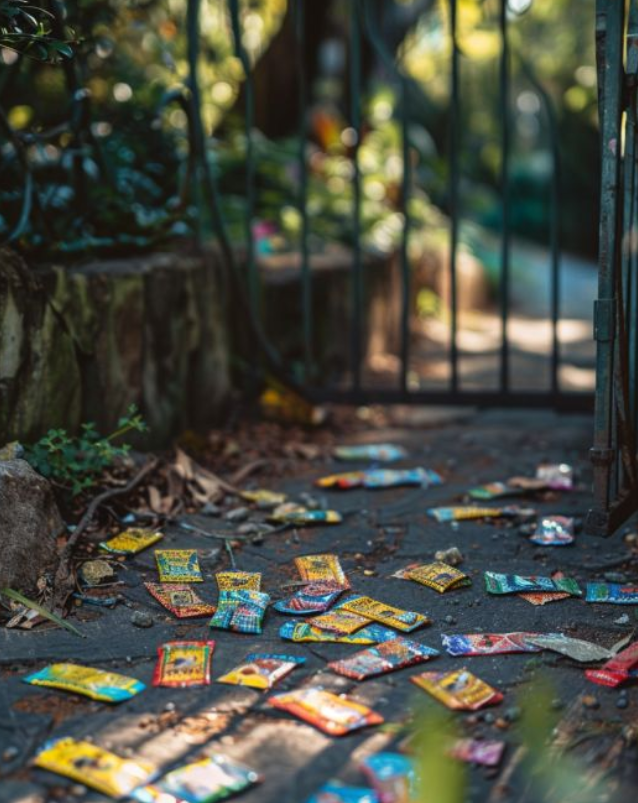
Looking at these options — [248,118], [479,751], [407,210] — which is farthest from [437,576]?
[248,118]

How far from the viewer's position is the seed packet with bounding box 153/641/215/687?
2.00m

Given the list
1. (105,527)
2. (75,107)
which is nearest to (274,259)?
(75,107)

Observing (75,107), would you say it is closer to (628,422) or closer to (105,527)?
(105,527)

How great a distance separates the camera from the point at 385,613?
91.1 inches

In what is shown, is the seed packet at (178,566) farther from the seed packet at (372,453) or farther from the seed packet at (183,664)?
the seed packet at (372,453)

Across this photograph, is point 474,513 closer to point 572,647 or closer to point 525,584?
point 525,584

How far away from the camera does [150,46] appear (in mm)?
5387

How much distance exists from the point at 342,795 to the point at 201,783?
0.21 m

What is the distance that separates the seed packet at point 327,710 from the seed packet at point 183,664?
17 cm

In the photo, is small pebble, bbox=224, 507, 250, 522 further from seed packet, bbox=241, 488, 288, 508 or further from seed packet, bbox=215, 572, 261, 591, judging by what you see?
seed packet, bbox=215, 572, 261, 591

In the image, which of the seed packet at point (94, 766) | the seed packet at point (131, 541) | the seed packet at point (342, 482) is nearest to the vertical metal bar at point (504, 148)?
the seed packet at point (342, 482)

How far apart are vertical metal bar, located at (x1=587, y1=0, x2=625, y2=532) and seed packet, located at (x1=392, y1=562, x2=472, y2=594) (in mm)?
337

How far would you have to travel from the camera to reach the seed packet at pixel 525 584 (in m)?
2.45

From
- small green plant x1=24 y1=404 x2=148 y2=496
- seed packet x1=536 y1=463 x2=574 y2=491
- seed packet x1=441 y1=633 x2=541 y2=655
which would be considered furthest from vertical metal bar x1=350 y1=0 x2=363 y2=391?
seed packet x1=441 y1=633 x2=541 y2=655
